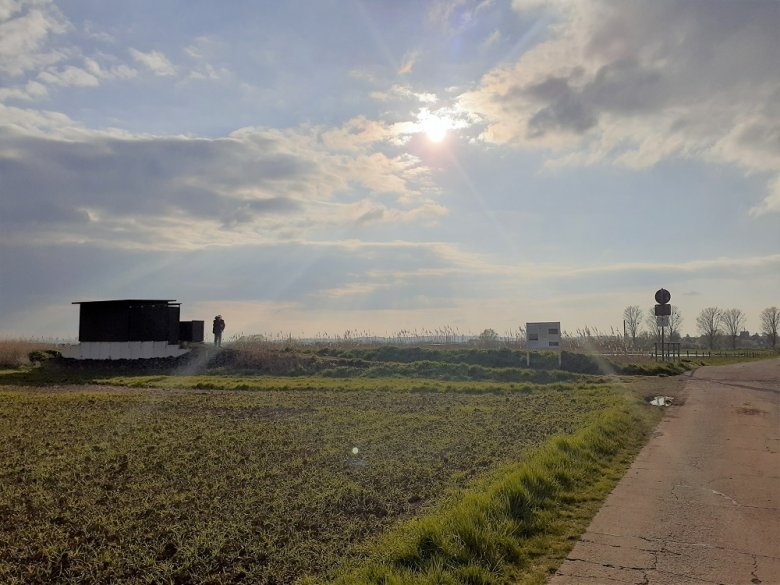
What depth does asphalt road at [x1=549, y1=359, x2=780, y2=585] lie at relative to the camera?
4922 mm

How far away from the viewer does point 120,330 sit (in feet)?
102

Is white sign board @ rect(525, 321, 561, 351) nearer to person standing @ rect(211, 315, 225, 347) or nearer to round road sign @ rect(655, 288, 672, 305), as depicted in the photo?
round road sign @ rect(655, 288, 672, 305)

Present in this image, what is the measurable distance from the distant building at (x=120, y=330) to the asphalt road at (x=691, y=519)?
26.7 m

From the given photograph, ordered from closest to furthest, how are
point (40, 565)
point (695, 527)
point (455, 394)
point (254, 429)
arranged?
point (40, 565) < point (695, 527) < point (254, 429) < point (455, 394)

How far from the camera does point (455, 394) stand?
2053 cm

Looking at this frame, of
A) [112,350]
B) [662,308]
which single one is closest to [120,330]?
[112,350]

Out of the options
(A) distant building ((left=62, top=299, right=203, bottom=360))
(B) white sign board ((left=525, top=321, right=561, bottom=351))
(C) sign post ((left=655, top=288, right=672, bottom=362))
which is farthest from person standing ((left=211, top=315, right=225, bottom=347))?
(C) sign post ((left=655, top=288, right=672, bottom=362))

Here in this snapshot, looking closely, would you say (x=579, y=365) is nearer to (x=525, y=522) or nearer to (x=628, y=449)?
(x=628, y=449)

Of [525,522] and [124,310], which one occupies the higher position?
[124,310]

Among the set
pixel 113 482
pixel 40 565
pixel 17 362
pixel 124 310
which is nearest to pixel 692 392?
pixel 113 482

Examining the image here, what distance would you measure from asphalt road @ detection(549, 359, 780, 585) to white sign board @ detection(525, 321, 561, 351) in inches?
652

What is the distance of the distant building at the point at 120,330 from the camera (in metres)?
31.1

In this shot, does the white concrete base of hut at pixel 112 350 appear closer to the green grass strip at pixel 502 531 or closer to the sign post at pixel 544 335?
the sign post at pixel 544 335

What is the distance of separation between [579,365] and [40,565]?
94.1ft
